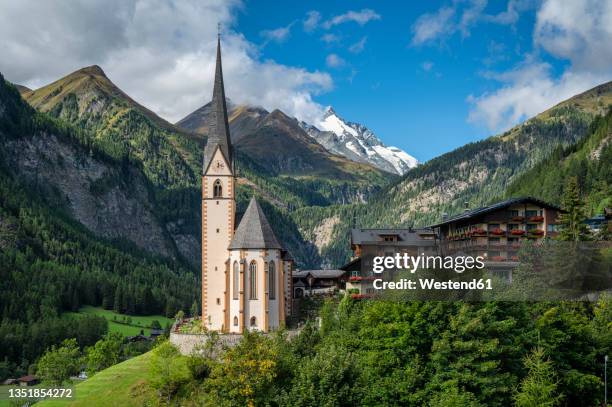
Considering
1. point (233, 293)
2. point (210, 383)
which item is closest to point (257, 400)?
point (210, 383)

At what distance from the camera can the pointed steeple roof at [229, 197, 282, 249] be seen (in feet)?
318

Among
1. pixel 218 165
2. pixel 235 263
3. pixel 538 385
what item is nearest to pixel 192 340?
pixel 235 263

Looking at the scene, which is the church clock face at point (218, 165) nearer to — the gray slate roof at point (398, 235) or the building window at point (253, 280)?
the building window at point (253, 280)

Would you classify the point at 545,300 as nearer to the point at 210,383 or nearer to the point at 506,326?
the point at 506,326

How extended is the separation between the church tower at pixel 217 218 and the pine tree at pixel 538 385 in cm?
4258

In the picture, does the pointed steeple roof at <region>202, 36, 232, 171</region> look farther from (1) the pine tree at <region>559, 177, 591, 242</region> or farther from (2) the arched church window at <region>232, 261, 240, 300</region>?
(1) the pine tree at <region>559, 177, 591, 242</region>

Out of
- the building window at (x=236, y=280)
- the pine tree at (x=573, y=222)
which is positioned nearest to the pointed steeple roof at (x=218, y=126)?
the building window at (x=236, y=280)

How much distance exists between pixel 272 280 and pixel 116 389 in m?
24.3

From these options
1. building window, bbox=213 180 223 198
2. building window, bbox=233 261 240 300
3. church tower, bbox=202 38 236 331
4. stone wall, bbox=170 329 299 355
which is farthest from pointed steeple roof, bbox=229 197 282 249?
stone wall, bbox=170 329 299 355

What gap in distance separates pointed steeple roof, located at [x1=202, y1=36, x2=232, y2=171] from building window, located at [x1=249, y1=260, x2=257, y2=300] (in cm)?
1803

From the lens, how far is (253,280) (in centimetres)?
9606

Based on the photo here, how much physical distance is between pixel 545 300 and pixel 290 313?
39666 millimetres

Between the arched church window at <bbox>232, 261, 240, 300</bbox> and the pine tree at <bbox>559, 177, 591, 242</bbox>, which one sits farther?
the arched church window at <bbox>232, 261, 240, 300</bbox>

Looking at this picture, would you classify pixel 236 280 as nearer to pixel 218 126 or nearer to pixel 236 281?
pixel 236 281
